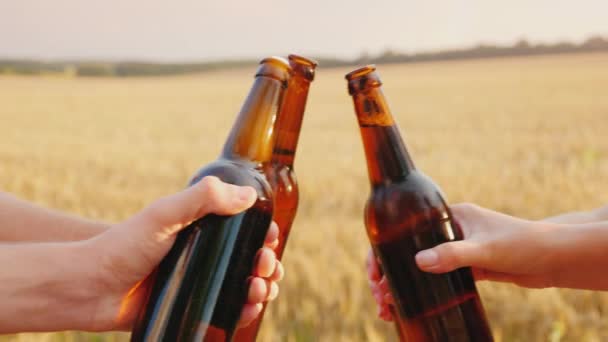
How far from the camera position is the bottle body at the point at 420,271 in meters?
1.57

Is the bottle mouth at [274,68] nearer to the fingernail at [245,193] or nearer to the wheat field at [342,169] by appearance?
the fingernail at [245,193]

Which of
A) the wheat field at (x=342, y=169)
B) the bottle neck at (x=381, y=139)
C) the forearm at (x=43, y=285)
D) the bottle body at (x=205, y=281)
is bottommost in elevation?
Answer: the wheat field at (x=342, y=169)

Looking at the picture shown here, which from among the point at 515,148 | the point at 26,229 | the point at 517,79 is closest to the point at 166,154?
the point at 515,148

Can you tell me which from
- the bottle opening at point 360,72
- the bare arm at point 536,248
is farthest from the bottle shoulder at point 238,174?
the bare arm at point 536,248

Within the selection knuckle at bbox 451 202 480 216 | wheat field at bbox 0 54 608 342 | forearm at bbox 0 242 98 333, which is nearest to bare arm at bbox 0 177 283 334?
forearm at bbox 0 242 98 333

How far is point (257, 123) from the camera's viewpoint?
1670 mm

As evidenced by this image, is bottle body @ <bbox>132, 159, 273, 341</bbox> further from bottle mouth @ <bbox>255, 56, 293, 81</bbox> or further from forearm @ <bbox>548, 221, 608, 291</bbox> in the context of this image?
forearm @ <bbox>548, 221, 608, 291</bbox>

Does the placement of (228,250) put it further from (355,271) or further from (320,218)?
(320,218)

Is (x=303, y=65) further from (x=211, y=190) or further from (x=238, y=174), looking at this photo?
(x=211, y=190)

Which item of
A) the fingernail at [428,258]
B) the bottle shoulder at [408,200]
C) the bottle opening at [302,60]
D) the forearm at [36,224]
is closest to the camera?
the fingernail at [428,258]

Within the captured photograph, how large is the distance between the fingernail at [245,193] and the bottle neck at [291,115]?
1.16ft

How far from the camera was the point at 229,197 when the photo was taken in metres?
1.48

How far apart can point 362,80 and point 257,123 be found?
0.88 ft

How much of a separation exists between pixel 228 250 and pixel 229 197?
4.2 inches
